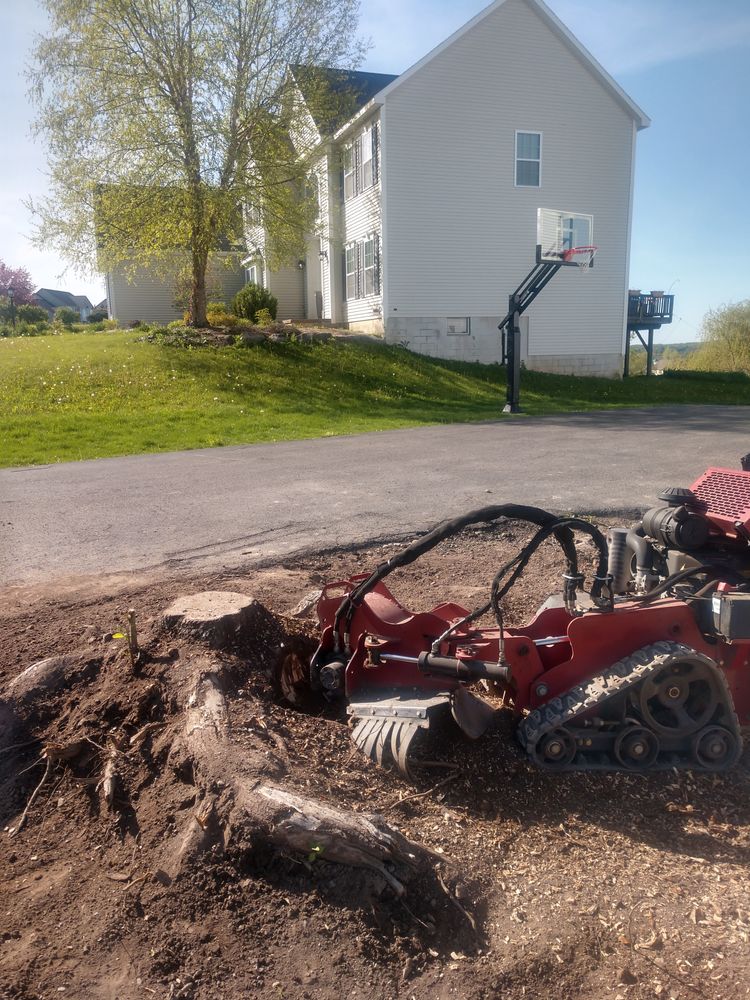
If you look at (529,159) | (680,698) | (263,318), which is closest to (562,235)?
(529,159)

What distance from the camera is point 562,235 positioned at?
2641cm

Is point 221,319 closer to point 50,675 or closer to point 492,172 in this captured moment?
point 492,172

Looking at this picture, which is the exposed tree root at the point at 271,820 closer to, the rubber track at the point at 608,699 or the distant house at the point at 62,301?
the rubber track at the point at 608,699

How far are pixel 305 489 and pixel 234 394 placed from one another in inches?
411

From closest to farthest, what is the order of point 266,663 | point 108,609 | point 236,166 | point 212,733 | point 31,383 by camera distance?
point 212,733 < point 266,663 < point 108,609 < point 31,383 < point 236,166

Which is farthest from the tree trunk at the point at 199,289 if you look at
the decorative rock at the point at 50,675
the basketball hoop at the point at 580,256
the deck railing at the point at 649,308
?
the decorative rock at the point at 50,675

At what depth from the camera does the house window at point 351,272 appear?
29.6 metres

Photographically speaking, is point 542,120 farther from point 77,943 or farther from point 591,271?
point 77,943

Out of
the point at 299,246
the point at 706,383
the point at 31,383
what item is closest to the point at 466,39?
the point at 299,246

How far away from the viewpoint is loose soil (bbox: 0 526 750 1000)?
2.59 metres

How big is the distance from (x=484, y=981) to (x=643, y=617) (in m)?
1.82

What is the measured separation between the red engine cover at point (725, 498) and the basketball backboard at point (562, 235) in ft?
65.2

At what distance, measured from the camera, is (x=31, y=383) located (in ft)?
65.3

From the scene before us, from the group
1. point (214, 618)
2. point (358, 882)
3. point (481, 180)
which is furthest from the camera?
point (481, 180)
